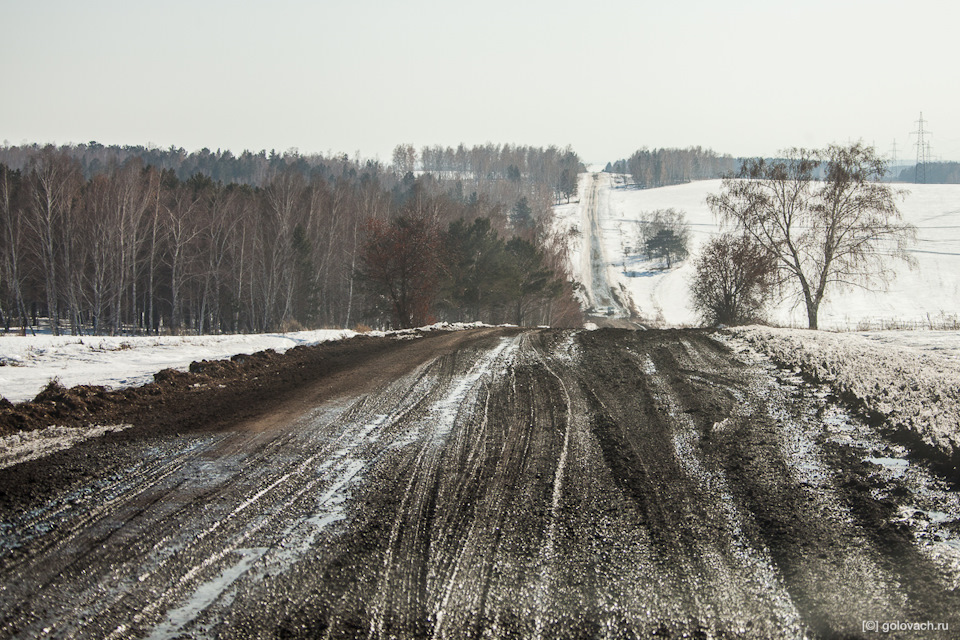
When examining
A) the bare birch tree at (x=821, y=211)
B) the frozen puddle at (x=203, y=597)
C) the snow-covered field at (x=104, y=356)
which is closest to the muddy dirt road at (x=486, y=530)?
the frozen puddle at (x=203, y=597)

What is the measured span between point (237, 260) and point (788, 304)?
183 feet

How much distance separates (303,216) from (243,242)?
9.41m

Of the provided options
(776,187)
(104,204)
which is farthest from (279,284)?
(776,187)

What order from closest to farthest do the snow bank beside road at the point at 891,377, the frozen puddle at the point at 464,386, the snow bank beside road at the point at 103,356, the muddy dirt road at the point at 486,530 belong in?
the muddy dirt road at the point at 486,530, the snow bank beside road at the point at 891,377, the frozen puddle at the point at 464,386, the snow bank beside road at the point at 103,356

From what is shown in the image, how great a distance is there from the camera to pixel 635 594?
3645 mm

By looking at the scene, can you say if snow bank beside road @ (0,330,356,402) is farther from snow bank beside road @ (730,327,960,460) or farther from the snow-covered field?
snow bank beside road @ (730,327,960,460)

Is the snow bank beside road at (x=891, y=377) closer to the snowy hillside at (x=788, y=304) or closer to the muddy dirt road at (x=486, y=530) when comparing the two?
the muddy dirt road at (x=486, y=530)

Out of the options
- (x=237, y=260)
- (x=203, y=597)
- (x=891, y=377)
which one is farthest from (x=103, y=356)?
(x=237, y=260)

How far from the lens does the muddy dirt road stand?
3.44m

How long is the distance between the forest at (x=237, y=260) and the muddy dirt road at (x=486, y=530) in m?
22.0

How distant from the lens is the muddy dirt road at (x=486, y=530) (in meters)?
3.44

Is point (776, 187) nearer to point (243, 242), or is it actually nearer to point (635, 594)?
point (635, 594)

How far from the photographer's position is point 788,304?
64.8 metres

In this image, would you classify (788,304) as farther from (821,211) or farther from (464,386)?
(464,386)
